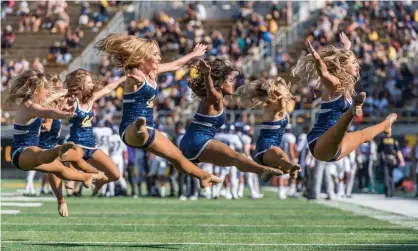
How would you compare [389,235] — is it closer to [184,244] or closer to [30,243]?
[184,244]

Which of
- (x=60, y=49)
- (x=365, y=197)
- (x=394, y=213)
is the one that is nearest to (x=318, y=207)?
(x=394, y=213)

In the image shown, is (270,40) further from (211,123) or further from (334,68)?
(211,123)

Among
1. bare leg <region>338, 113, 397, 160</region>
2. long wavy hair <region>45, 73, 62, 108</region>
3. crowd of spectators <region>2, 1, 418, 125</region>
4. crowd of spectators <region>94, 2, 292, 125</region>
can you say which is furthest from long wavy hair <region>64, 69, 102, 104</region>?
crowd of spectators <region>94, 2, 292, 125</region>

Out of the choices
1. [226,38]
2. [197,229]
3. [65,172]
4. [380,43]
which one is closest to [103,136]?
[197,229]

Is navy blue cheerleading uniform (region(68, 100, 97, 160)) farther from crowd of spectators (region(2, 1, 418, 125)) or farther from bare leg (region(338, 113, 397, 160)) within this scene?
crowd of spectators (region(2, 1, 418, 125))

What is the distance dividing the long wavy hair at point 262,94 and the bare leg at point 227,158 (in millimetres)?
1535

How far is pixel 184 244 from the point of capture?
1295 cm

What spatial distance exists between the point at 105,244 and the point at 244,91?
273cm

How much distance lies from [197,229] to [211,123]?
2.74 meters

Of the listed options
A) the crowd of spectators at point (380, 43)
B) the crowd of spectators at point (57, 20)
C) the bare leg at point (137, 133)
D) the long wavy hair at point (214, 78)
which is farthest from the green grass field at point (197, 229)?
the crowd of spectators at point (57, 20)

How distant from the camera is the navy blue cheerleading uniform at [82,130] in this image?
1389 cm

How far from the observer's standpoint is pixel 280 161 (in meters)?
13.0

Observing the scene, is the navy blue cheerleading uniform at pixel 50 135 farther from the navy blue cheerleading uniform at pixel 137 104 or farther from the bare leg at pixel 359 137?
the bare leg at pixel 359 137

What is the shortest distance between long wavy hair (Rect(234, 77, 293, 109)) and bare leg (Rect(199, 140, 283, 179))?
5.04 ft
